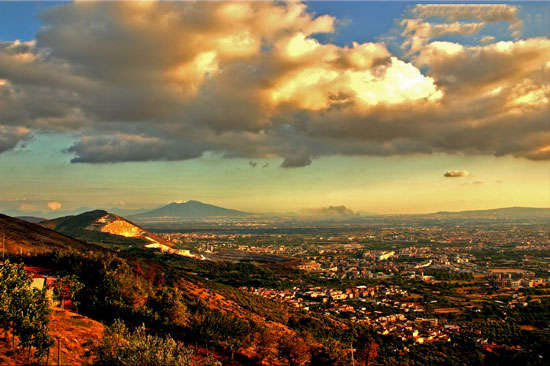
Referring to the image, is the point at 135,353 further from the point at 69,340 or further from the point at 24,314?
the point at 69,340

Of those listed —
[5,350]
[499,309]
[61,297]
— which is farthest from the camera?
[499,309]

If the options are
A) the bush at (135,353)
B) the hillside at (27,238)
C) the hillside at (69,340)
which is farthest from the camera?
the hillside at (27,238)

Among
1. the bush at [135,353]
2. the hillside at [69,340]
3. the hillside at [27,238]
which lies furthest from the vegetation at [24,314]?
the hillside at [27,238]

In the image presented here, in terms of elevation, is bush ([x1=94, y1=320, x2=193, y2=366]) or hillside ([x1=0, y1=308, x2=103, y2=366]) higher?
bush ([x1=94, y1=320, x2=193, y2=366])

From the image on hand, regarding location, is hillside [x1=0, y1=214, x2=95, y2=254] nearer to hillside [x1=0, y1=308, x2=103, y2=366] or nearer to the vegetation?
hillside [x1=0, y1=308, x2=103, y2=366]

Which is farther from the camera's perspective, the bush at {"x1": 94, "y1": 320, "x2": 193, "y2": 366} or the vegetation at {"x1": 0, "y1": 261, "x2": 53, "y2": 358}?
the vegetation at {"x1": 0, "y1": 261, "x2": 53, "y2": 358}

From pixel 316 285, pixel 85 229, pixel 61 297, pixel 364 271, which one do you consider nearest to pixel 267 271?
pixel 316 285

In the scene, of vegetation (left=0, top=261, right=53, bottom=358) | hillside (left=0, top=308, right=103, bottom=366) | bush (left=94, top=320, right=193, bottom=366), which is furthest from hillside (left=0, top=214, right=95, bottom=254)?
bush (left=94, top=320, right=193, bottom=366)

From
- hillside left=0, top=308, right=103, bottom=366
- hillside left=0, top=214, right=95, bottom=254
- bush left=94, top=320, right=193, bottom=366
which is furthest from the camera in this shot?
hillside left=0, top=214, right=95, bottom=254

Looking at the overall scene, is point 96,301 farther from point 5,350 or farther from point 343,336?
point 343,336

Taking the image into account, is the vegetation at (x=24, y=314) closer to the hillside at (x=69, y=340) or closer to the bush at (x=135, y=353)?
the hillside at (x=69, y=340)

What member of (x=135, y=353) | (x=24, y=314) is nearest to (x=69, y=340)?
(x=24, y=314)
